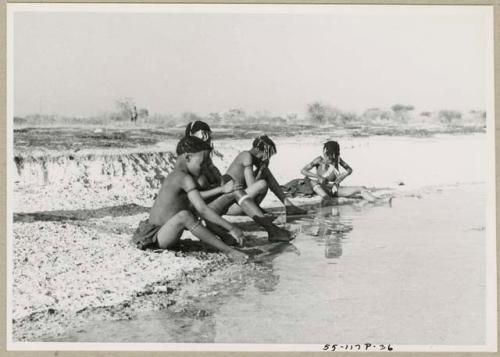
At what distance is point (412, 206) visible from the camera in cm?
823

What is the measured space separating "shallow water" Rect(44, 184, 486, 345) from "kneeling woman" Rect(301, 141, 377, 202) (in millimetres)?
1013

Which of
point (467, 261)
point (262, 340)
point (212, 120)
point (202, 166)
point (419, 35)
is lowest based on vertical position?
point (262, 340)

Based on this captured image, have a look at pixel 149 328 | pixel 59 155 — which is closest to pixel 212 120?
pixel 59 155

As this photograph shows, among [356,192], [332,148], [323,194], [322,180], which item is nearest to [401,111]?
[332,148]

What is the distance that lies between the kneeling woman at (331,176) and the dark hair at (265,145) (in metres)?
0.98

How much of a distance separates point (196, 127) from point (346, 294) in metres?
2.54

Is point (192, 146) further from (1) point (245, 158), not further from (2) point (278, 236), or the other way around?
(2) point (278, 236)

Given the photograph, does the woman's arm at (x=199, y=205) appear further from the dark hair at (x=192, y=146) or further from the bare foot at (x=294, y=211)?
the bare foot at (x=294, y=211)

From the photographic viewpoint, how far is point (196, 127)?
23.4 ft

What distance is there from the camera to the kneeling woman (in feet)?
27.2

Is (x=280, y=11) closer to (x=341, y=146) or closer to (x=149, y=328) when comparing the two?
(x=341, y=146)

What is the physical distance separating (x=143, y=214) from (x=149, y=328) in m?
2.31

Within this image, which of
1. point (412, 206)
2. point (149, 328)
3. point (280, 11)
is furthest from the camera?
point (412, 206)

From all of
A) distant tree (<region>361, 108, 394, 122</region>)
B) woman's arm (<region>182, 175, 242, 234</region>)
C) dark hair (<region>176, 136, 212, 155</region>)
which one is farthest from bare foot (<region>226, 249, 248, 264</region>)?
distant tree (<region>361, 108, 394, 122</region>)
